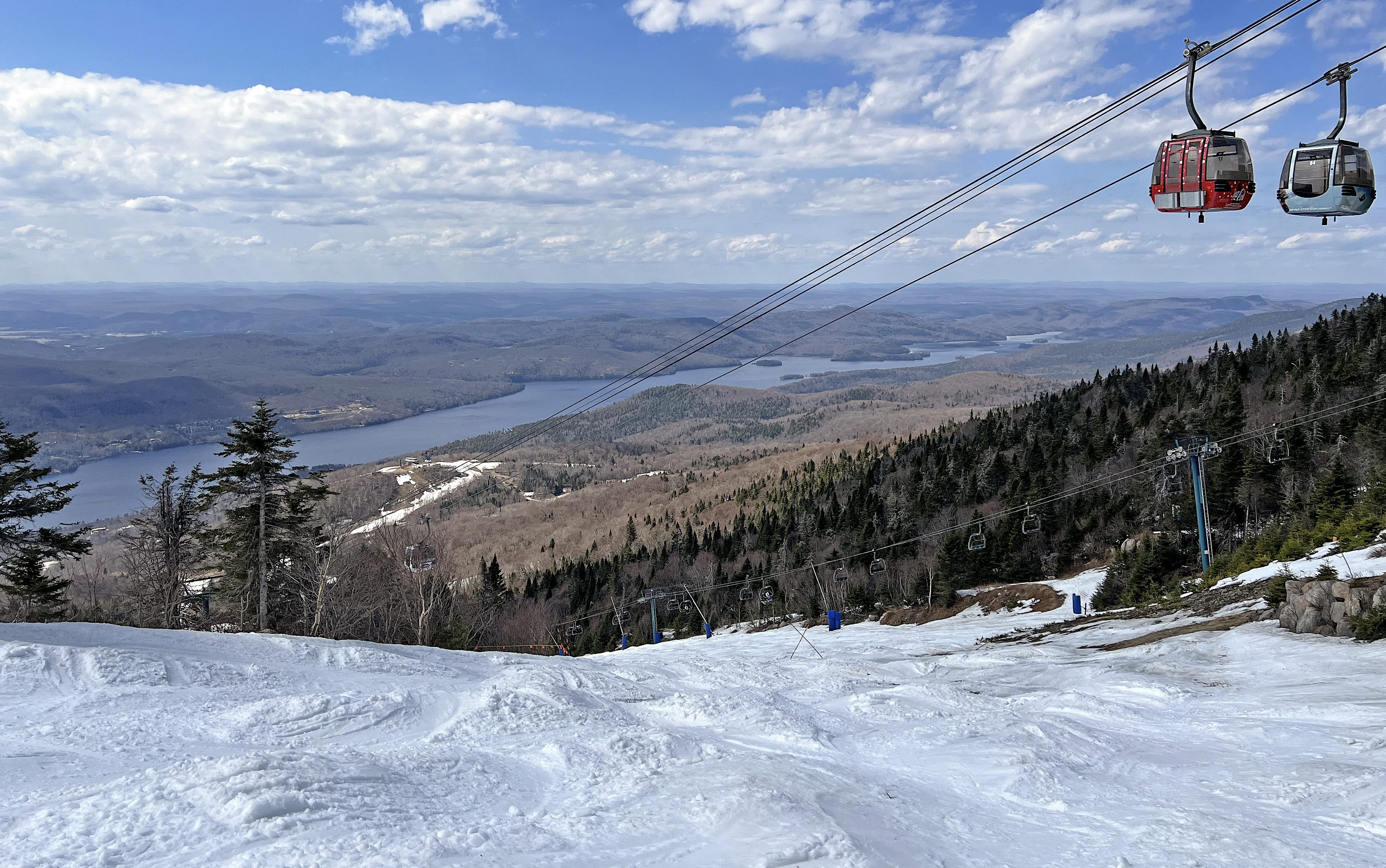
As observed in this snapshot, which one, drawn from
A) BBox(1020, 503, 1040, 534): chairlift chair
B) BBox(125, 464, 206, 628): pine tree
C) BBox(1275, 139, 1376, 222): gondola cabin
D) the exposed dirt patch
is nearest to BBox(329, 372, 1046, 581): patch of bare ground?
BBox(125, 464, 206, 628): pine tree

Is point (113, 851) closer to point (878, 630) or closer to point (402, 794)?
point (402, 794)

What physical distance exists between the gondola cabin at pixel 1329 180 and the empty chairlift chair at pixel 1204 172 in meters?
0.40

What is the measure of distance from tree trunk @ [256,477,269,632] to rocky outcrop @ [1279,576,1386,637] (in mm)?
28560

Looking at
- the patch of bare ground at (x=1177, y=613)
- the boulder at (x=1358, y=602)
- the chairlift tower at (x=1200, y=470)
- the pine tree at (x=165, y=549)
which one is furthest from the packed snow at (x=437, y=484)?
the boulder at (x=1358, y=602)

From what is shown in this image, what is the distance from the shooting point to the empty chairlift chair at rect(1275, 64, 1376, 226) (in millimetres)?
9008

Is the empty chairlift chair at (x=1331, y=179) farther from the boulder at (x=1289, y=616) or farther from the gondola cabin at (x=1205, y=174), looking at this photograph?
the boulder at (x=1289, y=616)

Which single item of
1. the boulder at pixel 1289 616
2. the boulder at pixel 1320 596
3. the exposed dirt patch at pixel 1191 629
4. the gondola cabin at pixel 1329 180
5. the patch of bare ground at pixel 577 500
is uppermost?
the gondola cabin at pixel 1329 180

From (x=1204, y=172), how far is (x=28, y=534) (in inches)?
1196

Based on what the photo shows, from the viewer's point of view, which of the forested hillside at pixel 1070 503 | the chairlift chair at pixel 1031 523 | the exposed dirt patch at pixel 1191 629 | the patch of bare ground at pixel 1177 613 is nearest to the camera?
the exposed dirt patch at pixel 1191 629

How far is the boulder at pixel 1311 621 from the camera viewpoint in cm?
1675

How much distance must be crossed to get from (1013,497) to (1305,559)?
3912 centimetres

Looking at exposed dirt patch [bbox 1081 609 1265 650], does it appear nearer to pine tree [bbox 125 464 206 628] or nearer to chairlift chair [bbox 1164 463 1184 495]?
chairlift chair [bbox 1164 463 1184 495]

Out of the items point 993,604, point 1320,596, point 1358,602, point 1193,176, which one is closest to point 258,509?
point 1193,176

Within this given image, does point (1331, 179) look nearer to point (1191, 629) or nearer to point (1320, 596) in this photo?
point (1320, 596)
